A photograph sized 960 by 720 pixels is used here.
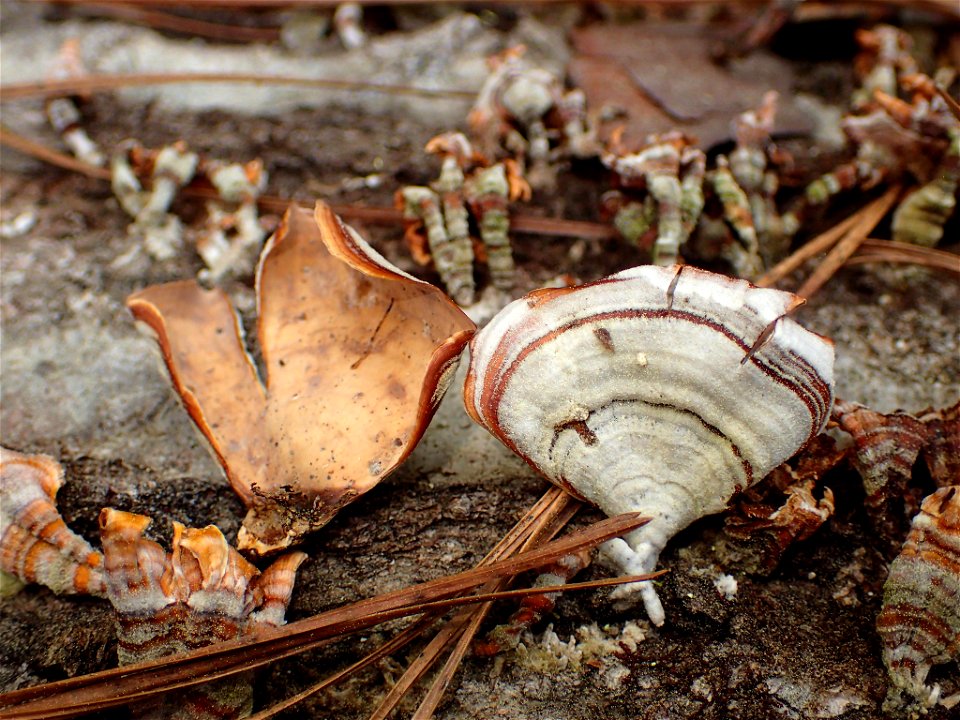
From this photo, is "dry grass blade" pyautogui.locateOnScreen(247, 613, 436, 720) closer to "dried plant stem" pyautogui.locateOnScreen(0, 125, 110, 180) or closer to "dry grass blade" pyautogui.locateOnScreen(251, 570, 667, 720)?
"dry grass blade" pyautogui.locateOnScreen(251, 570, 667, 720)

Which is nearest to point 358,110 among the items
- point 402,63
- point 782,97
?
point 402,63

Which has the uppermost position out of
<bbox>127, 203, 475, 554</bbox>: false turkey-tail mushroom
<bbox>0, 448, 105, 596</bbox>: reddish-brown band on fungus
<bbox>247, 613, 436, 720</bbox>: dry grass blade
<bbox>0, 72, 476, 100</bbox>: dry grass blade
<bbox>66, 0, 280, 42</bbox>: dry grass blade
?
<bbox>66, 0, 280, 42</bbox>: dry grass blade

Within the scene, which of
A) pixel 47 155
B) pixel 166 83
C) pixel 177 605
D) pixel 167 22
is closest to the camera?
pixel 177 605

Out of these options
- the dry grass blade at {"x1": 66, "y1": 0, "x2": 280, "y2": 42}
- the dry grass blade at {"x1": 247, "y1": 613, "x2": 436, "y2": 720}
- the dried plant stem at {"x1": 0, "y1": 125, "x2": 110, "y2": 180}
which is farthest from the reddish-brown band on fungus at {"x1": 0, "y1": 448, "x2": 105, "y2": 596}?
the dry grass blade at {"x1": 66, "y1": 0, "x2": 280, "y2": 42}

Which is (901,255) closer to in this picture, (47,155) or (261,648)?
(261,648)

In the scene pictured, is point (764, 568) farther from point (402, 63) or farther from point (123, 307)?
point (402, 63)

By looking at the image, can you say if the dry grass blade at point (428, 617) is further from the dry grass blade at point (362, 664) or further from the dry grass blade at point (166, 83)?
the dry grass blade at point (166, 83)

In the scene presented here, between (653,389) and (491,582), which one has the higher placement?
(653,389)

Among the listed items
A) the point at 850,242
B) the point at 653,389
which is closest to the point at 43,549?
the point at 653,389
